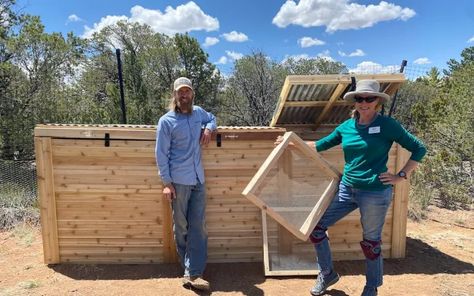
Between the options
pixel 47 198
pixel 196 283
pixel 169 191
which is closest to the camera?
pixel 169 191

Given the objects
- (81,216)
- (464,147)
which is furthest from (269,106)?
(81,216)

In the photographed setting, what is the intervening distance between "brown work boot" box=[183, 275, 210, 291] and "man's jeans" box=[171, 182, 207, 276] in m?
0.04

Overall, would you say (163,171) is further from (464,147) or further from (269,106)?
(269,106)

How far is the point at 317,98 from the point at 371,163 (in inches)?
73.7

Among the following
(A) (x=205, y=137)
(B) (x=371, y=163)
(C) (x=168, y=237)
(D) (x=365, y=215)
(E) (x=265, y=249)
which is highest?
(A) (x=205, y=137)

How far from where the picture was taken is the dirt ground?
12.6 feet

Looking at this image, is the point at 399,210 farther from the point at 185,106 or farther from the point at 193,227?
the point at 185,106

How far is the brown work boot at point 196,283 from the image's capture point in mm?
→ 3721

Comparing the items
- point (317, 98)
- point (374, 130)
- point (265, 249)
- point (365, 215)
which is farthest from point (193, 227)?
point (317, 98)

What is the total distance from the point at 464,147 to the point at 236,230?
20.7ft

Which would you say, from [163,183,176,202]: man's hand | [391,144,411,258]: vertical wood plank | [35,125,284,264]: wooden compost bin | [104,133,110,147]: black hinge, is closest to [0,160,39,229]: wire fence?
[35,125,284,264]: wooden compost bin

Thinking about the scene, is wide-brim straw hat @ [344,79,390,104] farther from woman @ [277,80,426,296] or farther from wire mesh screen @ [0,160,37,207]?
wire mesh screen @ [0,160,37,207]

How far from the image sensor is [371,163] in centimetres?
315

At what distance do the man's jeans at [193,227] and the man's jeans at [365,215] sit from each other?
1.13 metres
